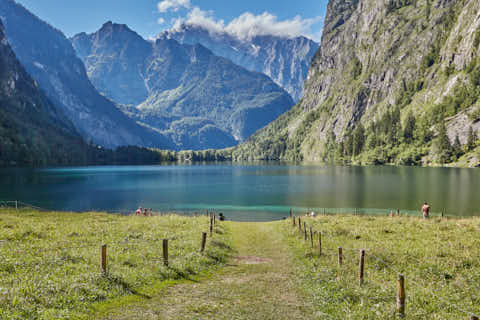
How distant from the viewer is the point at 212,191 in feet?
431

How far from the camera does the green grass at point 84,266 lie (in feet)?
59.1

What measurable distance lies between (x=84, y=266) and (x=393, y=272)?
22.9 m

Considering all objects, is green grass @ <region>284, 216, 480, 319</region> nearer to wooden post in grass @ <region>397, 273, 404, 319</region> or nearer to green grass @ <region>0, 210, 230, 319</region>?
wooden post in grass @ <region>397, 273, 404, 319</region>

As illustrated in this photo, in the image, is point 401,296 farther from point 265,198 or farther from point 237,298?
point 265,198

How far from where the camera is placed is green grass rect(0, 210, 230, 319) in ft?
59.1

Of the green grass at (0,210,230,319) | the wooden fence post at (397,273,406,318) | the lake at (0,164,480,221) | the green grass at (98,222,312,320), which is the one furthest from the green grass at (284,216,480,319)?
the lake at (0,164,480,221)

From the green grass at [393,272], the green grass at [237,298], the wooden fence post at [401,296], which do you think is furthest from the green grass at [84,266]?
the wooden fence post at [401,296]

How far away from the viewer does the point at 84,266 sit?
24.0m

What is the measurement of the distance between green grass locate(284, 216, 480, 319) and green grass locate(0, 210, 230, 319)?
10091 mm

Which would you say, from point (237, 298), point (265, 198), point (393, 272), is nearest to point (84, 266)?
point (237, 298)

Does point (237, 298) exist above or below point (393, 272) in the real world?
below

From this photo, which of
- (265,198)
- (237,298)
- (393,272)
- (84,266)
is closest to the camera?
(237,298)

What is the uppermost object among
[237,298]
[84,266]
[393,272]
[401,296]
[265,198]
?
[401,296]

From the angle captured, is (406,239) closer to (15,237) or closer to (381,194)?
(15,237)
